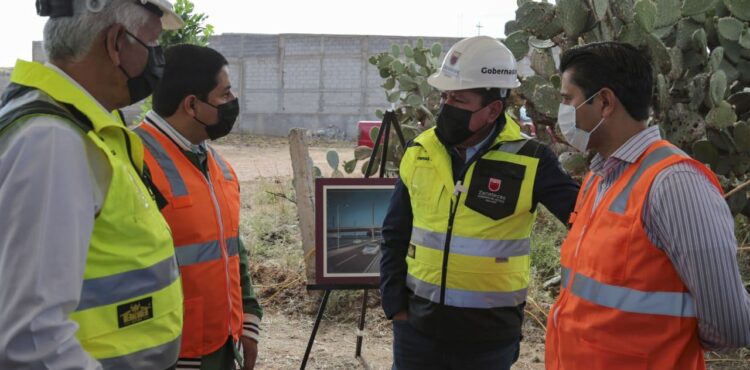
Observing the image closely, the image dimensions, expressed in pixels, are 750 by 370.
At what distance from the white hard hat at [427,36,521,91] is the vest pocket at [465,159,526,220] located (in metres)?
0.39

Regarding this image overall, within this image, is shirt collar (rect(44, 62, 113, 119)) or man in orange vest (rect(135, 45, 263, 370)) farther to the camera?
man in orange vest (rect(135, 45, 263, 370))

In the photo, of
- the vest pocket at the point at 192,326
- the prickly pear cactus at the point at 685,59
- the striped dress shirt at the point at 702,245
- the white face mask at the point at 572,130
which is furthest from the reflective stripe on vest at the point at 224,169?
the prickly pear cactus at the point at 685,59

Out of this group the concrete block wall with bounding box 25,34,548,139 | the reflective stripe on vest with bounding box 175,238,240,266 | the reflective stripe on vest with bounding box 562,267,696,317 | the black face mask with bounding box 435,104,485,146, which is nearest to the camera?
the reflective stripe on vest with bounding box 562,267,696,317

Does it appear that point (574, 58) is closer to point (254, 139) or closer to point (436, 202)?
point (436, 202)

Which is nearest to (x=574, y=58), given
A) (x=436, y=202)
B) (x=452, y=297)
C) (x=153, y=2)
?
(x=436, y=202)

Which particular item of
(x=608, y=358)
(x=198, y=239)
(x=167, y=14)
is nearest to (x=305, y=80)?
(x=198, y=239)

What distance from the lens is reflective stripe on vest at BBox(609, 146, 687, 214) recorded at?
6.76 ft

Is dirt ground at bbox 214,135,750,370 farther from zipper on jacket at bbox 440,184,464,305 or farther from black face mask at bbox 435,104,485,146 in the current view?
black face mask at bbox 435,104,485,146

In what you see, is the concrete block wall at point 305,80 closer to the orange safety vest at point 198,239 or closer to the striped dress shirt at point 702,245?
the orange safety vest at point 198,239

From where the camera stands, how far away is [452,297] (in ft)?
9.36

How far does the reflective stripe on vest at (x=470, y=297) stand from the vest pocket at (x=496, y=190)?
33 cm

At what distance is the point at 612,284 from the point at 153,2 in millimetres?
1556

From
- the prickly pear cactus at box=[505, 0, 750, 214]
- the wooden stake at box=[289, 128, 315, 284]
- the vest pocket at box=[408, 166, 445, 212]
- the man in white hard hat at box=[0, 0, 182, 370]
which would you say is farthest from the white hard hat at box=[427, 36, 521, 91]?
the wooden stake at box=[289, 128, 315, 284]

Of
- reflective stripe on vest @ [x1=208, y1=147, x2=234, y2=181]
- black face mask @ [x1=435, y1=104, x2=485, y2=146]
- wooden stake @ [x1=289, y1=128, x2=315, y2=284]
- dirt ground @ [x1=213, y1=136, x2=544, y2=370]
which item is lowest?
dirt ground @ [x1=213, y1=136, x2=544, y2=370]
